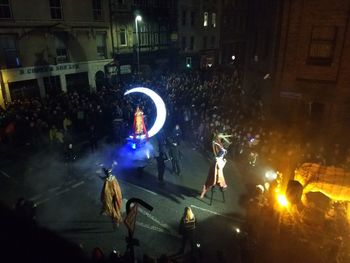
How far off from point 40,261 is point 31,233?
1.27ft

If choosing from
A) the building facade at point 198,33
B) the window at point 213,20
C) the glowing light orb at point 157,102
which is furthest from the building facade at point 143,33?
the glowing light orb at point 157,102

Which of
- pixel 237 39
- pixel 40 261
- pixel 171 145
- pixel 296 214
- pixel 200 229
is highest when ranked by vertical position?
pixel 237 39

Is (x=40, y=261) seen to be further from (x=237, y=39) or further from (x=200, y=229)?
(x=237, y=39)

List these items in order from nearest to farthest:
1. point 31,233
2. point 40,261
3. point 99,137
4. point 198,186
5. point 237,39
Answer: point 40,261
point 31,233
point 198,186
point 99,137
point 237,39

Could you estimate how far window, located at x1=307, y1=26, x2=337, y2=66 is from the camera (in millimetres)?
14898

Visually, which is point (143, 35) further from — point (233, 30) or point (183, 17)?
point (233, 30)

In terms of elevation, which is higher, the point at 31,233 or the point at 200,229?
the point at 31,233

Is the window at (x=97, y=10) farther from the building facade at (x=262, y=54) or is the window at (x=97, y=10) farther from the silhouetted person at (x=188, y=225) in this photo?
the silhouetted person at (x=188, y=225)

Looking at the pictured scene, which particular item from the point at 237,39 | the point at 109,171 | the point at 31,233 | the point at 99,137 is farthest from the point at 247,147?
the point at 237,39

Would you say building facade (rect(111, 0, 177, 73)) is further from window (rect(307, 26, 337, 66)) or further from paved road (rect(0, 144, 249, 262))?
window (rect(307, 26, 337, 66))

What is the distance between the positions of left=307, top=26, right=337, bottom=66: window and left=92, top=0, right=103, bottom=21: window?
20.4m

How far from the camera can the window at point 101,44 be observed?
2880 cm

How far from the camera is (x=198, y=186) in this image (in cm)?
1250

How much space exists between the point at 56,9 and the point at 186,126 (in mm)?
16218
